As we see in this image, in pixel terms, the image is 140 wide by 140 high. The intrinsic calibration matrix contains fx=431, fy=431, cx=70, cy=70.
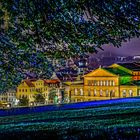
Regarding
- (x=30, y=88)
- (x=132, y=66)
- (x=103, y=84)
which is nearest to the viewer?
(x=132, y=66)

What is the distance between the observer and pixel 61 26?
13.2 m

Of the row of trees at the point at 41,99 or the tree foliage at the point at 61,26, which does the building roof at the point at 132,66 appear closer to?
the row of trees at the point at 41,99

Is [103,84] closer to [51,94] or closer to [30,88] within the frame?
[51,94]

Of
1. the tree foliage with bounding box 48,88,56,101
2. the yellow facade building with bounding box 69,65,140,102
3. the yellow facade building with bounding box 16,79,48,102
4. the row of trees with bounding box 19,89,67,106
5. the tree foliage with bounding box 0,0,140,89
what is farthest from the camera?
the yellow facade building with bounding box 16,79,48,102

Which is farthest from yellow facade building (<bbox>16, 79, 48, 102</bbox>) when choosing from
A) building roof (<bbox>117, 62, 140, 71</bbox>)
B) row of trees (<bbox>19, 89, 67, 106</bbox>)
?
building roof (<bbox>117, 62, 140, 71</bbox>)

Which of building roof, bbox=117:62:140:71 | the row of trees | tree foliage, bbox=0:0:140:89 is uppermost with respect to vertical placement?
building roof, bbox=117:62:140:71

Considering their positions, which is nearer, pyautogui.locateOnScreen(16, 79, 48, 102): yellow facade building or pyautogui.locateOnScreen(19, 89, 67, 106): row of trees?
pyautogui.locateOnScreen(19, 89, 67, 106): row of trees

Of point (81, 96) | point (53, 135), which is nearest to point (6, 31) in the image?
point (53, 135)

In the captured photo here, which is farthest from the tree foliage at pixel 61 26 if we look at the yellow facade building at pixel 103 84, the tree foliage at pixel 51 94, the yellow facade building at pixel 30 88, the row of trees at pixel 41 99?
the yellow facade building at pixel 30 88

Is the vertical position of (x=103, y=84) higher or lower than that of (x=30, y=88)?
higher

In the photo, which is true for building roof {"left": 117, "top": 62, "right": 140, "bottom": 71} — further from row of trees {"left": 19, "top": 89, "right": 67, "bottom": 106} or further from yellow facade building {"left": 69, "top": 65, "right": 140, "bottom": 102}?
row of trees {"left": 19, "top": 89, "right": 67, "bottom": 106}

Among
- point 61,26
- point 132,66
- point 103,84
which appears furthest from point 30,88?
point 61,26

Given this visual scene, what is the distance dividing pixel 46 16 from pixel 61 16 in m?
0.49

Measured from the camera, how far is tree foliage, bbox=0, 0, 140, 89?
12094 mm
